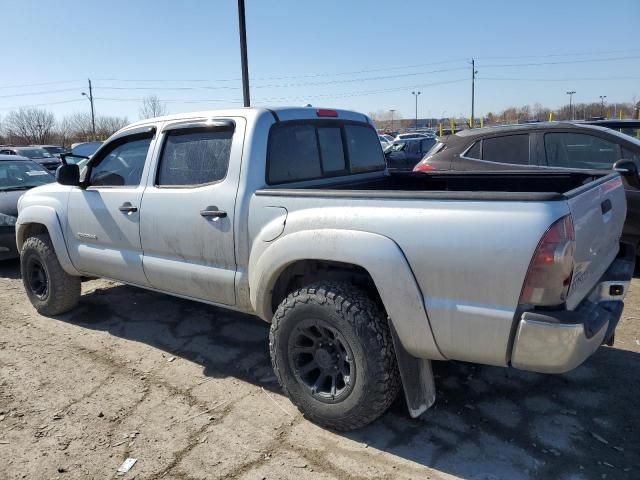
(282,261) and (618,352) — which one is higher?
(282,261)

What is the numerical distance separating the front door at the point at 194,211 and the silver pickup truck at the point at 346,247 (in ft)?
0.04

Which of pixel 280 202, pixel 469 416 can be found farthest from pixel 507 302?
pixel 280 202

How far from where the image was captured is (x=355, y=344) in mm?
2719

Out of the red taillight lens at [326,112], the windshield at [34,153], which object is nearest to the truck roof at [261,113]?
the red taillight lens at [326,112]

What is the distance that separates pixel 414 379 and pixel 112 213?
9.23 ft

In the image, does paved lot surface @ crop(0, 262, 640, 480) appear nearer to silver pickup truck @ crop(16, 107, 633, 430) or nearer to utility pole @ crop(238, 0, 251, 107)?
silver pickup truck @ crop(16, 107, 633, 430)

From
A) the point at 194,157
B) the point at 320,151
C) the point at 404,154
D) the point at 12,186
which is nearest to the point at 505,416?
the point at 320,151

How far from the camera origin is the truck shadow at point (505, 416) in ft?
8.66

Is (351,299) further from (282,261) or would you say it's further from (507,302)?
(507,302)

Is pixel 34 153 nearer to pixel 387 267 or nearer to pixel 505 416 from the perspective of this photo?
pixel 387 267

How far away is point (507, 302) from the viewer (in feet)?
7.43

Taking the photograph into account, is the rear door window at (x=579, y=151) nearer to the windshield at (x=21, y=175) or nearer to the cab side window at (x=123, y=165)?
the cab side window at (x=123, y=165)

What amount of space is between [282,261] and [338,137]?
4.93 feet

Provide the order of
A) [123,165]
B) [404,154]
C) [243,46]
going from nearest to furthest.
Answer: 1. [123,165]
2. [243,46]
3. [404,154]
